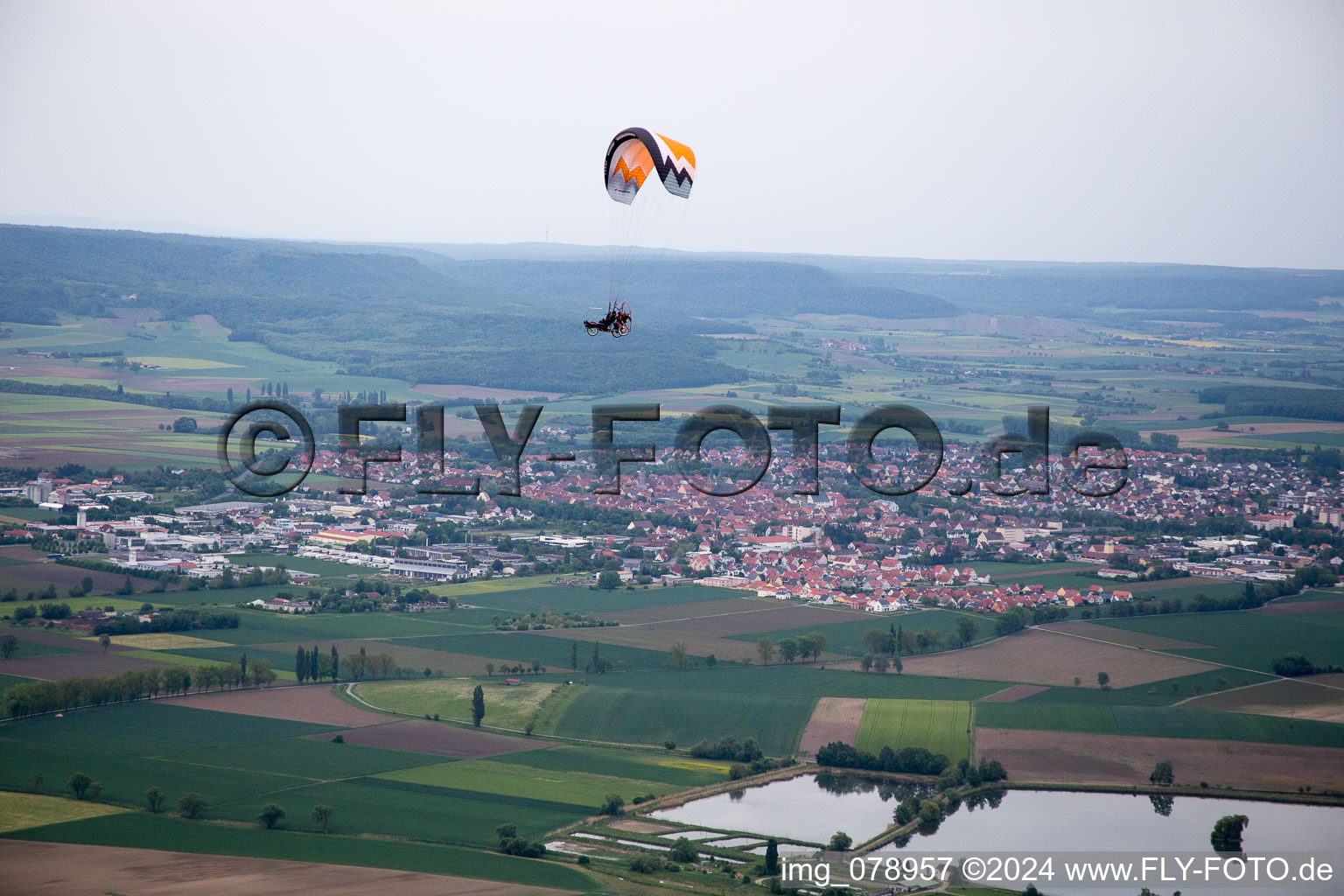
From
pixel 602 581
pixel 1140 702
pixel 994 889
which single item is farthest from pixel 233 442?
pixel 994 889

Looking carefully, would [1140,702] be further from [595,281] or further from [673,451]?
[595,281]

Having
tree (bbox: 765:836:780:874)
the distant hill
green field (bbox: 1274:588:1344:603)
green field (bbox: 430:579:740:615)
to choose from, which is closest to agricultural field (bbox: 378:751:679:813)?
tree (bbox: 765:836:780:874)

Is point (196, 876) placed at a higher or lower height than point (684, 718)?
lower

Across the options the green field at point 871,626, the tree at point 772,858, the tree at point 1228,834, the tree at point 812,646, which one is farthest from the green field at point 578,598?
the tree at point 1228,834

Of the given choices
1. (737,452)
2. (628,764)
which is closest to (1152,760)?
(628,764)

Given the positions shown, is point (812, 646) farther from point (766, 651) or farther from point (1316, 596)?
point (1316, 596)

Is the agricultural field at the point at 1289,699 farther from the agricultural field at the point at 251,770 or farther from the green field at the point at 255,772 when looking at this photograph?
the agricultural field at the point at 251,770

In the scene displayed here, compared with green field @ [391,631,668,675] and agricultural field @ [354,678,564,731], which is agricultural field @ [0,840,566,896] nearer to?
agricultural field @ [354,678,564,731]
